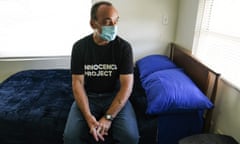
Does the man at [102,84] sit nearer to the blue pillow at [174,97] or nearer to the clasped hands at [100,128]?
the clasped hands at [100,128]

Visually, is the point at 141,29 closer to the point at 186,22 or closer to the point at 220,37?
the point at 186,22

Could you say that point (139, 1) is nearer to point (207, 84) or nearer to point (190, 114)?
point (207, 84)

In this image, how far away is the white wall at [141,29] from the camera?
2.62 meters

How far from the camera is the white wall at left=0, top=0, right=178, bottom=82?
103 inches

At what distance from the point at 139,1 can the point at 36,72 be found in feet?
5.23

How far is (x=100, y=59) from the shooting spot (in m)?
1.56

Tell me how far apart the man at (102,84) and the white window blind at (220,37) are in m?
0.83

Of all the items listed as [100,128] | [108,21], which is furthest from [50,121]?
[108,21]

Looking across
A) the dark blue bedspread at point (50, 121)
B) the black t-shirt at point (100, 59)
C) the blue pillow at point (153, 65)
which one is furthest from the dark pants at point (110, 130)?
the blue pillow at point (153, 65)

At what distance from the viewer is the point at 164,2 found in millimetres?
2633

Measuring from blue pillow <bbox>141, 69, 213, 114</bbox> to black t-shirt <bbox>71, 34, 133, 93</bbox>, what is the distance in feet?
0.98

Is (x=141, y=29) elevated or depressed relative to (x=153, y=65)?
elevated

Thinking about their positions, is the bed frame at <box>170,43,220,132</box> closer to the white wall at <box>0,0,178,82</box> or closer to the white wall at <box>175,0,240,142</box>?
the white wall at <box>175,0,240,142</box>

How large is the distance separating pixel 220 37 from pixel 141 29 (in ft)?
3.62
